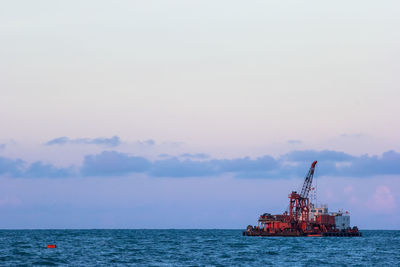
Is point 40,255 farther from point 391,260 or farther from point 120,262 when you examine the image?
point 391,260

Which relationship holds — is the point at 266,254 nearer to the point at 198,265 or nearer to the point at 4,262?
the point at 198,265

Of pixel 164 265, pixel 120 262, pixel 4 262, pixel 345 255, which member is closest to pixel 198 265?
pixel 164 265

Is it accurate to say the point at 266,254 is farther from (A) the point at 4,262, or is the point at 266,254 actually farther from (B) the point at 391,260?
(A) the point at 4,262

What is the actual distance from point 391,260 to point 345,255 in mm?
17816

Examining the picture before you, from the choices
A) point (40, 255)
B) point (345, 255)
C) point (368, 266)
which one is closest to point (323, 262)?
point (368, 266)

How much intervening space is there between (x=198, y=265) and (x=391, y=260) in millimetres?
44177

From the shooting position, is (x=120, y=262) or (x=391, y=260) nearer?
(x=120, y=262)

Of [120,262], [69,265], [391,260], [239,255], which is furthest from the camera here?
[239,255]

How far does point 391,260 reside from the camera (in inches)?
5463

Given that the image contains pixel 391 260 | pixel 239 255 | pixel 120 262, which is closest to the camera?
pixel 120 262

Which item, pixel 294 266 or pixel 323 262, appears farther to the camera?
pixel 323 262

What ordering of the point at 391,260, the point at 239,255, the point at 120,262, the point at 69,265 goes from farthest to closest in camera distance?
the point at 239,255, the point at 391,260, the point at 120,262, the point at 69,265

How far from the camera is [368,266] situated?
4968 inches

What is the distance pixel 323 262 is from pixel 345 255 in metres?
24.5
